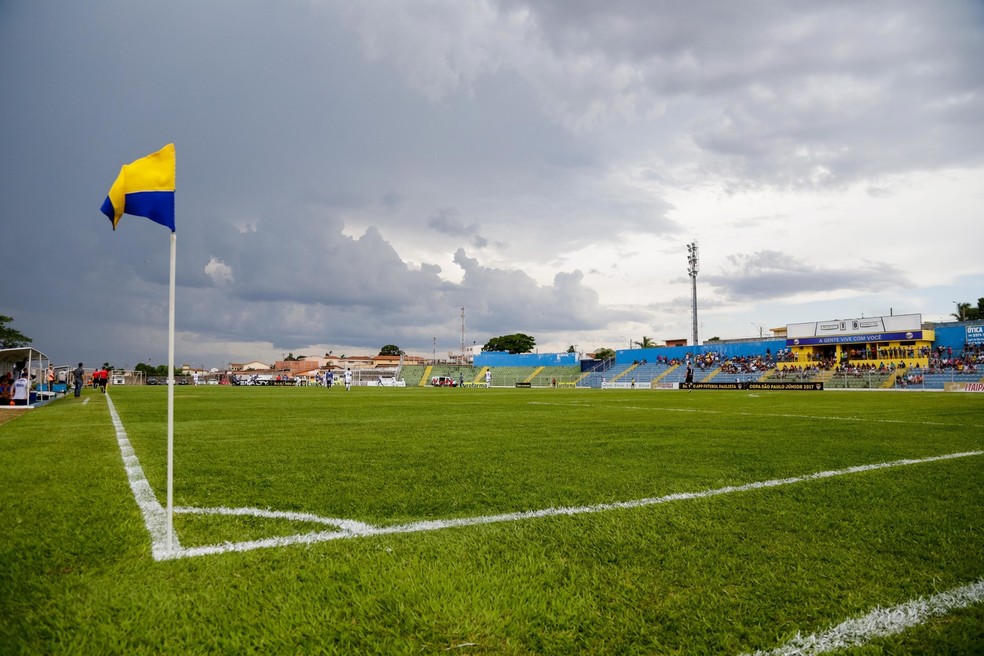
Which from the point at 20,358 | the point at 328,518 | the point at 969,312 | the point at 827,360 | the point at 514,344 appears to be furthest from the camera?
the point at 514,344

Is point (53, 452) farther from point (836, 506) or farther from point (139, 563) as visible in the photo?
point (836, 506)

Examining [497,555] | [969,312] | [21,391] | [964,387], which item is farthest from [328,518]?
[969,312]

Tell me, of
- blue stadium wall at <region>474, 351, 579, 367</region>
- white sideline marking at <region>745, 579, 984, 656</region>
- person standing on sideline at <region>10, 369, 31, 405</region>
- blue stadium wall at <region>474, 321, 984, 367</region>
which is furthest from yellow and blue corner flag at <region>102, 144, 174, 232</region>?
blue stadium wall at <region>474, 351, 579, 367</region>

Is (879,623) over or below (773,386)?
over

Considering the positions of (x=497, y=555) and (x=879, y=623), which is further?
(x=497, y=555)

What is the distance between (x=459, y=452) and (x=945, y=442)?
265 inches

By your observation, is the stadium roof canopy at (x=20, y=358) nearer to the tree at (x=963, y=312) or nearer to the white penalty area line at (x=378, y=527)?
the white penalty area line at (x=378, y=527)

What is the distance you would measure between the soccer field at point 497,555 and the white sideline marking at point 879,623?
0.01 meters

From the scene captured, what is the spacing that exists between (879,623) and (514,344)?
115m

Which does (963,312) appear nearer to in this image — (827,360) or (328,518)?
(827,360)

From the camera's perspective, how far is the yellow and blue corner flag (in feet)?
12.4

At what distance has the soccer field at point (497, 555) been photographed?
7.54 feet

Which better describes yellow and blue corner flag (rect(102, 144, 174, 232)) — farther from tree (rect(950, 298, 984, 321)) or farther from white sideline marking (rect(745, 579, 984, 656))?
tree (rect(950, 298, 984, 321))

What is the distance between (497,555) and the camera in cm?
316
